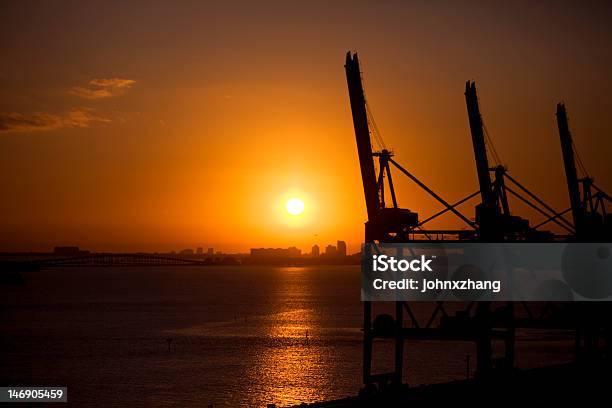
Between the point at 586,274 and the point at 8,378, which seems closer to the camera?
the point at 586,274

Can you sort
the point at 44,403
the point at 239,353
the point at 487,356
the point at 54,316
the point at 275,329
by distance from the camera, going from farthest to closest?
the point at 54,316
the point at 275,329
the point at 239,353
the point at 44,403
the point at 487,356

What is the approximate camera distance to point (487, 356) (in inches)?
1993

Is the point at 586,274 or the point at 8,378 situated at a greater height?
the point at 586,274

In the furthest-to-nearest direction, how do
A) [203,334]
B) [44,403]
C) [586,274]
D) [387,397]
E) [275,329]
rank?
[275,329] < [203,334] < [44,403] < [586,274] < [387,397]

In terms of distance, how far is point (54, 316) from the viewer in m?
156

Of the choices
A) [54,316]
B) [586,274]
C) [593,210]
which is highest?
[593,210]

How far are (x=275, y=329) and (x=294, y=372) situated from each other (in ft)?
164

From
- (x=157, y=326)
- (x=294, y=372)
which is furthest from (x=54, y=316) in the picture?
(x=294, y=372)

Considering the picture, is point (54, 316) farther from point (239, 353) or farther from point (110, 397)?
point (110, 397)

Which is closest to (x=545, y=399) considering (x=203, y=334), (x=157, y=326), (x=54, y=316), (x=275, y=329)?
(x=203, y=334)

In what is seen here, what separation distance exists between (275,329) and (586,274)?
8004cm

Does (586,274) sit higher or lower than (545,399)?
higher

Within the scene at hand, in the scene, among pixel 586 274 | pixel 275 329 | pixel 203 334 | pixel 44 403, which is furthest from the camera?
pixel 275 329

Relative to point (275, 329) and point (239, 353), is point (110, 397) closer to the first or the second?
point (239, 353)
